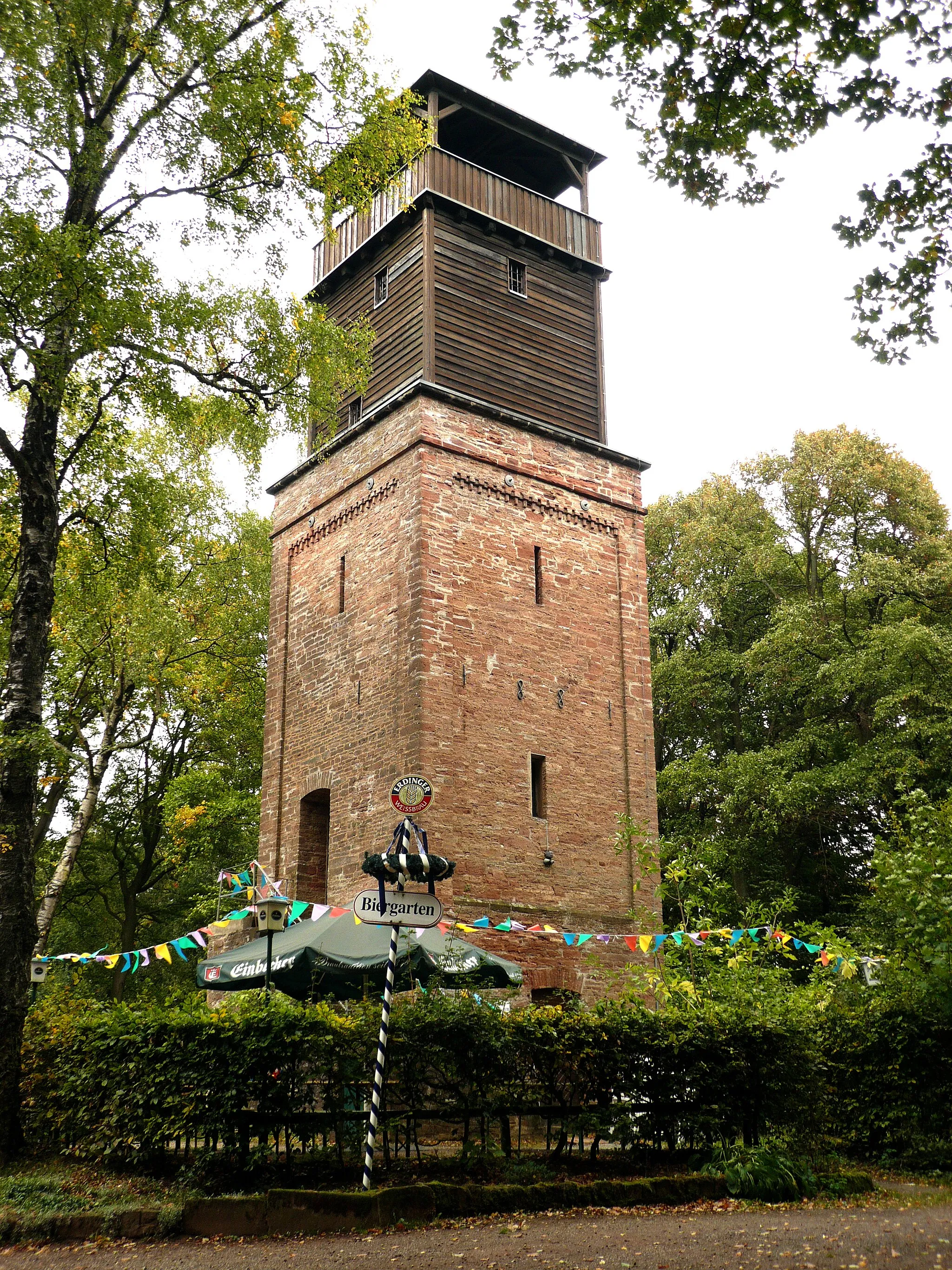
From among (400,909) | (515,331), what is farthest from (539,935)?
(515,331)

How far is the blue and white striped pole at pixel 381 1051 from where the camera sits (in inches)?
316

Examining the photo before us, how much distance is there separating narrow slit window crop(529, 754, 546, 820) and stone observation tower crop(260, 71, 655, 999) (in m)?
0.05

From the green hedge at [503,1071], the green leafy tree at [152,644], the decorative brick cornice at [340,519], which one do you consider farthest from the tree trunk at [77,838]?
the green hedge at [503,1071]

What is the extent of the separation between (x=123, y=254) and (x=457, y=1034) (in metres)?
7.98

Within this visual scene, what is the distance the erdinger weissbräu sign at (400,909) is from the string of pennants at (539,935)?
378 cm

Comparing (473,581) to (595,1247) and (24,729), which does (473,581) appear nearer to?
(24,729)

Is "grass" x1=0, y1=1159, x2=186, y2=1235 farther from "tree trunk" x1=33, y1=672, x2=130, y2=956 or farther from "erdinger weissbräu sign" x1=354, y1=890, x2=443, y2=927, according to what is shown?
"tree trunk" x1=33, y1=672, x2=130, y2=956

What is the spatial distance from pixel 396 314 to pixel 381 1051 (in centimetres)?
1387

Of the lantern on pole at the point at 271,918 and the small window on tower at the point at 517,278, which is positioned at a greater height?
the small window on tower at the point at 517,278

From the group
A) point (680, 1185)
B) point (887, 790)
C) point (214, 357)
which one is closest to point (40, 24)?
point (214, 357)

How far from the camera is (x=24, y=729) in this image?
10508 millimetres

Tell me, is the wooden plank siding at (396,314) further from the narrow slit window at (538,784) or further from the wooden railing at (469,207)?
the narrow slit window at (538,784)

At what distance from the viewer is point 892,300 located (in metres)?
8.65

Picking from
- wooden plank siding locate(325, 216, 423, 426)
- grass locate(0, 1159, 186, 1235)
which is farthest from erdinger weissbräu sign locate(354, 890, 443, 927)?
wooden plank siding locate(325, 216, 423, 426)
